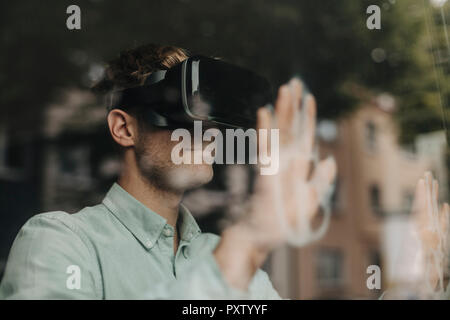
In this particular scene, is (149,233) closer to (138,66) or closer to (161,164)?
(161,164)

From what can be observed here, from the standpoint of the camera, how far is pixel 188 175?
116 cm

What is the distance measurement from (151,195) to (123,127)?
0.17m

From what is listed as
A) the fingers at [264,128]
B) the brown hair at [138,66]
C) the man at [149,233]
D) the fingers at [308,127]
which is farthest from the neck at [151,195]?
the fingers at [308,127]

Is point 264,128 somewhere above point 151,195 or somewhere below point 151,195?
above

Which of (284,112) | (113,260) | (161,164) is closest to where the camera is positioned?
(113,260)

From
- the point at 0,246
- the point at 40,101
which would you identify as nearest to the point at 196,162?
the point at 0,246

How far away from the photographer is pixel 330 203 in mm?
1332

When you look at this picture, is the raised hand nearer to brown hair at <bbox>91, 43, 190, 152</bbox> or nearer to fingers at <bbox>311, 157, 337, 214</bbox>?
fingers at <bbox>311, 157, 337, 214</bbox>

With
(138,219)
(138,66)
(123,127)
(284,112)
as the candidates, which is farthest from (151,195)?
(284,112)

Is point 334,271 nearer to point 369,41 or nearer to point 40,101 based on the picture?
point 369,41

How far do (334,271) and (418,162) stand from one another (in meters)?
0.44

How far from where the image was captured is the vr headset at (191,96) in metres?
1.09

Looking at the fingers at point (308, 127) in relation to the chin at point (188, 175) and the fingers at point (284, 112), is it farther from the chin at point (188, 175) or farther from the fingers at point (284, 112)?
the chin at point (188, 175)

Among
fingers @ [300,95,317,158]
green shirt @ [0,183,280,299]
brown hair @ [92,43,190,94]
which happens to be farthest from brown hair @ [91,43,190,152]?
fingers @ [300,95,317,158]
